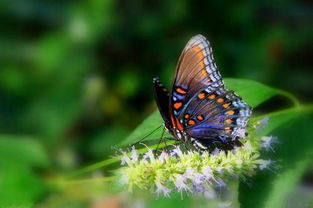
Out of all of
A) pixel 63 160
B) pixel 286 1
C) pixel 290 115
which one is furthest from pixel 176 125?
pixel 286 1

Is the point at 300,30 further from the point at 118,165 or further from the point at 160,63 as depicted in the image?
the point at 118,165

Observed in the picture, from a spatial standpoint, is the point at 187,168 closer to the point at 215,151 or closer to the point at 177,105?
the point at 215,151

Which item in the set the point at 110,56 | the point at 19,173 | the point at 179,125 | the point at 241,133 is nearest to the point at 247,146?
the point at 241,133

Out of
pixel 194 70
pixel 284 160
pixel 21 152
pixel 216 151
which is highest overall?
pixel 21 152

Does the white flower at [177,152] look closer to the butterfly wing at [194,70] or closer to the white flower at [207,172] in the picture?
the white flower at [207,172]

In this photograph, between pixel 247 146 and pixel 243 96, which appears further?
pixel 243 96

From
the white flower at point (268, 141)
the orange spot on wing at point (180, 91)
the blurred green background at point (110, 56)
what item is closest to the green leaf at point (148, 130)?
the orange spot on wing at point (180, 91)
